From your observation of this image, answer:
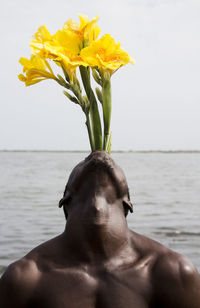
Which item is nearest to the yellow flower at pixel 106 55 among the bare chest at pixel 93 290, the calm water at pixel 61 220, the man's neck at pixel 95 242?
the man's neck at pixel 95 242

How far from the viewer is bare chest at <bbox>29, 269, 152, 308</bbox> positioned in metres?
2.83

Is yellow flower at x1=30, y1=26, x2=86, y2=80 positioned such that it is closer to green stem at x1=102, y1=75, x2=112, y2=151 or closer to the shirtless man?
green stem at x1=102, y1=75, x2=112, y2=151

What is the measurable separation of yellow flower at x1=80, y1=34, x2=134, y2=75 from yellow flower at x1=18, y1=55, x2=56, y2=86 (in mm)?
223

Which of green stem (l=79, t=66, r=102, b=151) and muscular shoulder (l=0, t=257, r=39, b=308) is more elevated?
green stem (l=79, t=66, r=102, b=151)

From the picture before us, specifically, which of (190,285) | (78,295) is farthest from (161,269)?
(78,295)

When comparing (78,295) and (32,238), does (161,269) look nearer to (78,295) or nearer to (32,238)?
(78,295)

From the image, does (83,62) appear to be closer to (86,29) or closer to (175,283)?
(86,29)

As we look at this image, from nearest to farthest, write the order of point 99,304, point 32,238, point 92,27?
point 99,304
point 92,27
point 32,238

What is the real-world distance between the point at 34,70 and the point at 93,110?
34 centimetres

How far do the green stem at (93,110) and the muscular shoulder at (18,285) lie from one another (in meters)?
0.65

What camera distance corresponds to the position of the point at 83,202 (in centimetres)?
295

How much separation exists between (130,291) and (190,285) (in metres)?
0.27

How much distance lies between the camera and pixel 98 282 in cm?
287

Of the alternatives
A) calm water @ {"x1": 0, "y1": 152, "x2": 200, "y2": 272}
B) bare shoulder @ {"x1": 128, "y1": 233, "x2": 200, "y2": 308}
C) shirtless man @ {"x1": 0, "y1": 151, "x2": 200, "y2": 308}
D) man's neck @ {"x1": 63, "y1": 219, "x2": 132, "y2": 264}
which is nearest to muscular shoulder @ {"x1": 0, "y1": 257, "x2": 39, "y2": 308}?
shirtless man @ {"x1": 0, "y1": 151, "x2": 200, "y2": 308}
